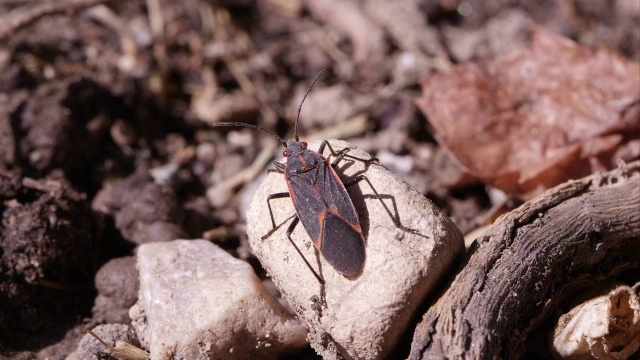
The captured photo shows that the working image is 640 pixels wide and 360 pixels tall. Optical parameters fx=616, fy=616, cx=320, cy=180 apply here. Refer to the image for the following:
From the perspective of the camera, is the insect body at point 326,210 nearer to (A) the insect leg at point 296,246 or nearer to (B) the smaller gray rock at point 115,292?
(A) the insect leg at point 296,246

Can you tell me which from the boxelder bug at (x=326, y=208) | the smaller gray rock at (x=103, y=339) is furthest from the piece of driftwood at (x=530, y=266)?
the smaller gray rock at (x=103, y=339)

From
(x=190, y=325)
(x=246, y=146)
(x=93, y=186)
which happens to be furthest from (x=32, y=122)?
(x=190, y=325)

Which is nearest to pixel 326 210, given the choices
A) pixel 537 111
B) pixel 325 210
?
pixel 325 210

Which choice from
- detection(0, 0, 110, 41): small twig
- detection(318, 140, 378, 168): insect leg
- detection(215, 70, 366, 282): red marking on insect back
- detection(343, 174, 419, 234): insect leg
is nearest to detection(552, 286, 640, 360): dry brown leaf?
detection(343, 174, 419, 234): insect leg

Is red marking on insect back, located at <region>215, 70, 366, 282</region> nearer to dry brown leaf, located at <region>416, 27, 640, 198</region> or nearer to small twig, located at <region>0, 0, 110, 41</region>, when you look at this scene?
dry brown leaf, located at <region>416, 27, 640, 198</region>

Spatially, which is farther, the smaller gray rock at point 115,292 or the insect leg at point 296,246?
the smaller gray rock at point 115,292
